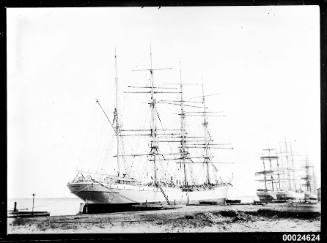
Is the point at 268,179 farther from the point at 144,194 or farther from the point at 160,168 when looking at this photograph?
the point at 144,194

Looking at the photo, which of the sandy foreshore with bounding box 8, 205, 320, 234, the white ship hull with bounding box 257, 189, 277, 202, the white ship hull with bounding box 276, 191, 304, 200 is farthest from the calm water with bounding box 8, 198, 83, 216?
the white ship hull with bounding box 276, 191, 304, 200

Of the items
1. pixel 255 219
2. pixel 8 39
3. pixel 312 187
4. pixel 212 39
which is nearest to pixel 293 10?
pixel 212 39

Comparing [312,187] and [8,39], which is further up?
[8,39]

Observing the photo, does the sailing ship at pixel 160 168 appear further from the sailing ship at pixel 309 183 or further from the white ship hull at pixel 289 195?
the sailing ship at pixel 309 183

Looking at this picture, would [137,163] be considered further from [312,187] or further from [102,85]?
[312,187]
